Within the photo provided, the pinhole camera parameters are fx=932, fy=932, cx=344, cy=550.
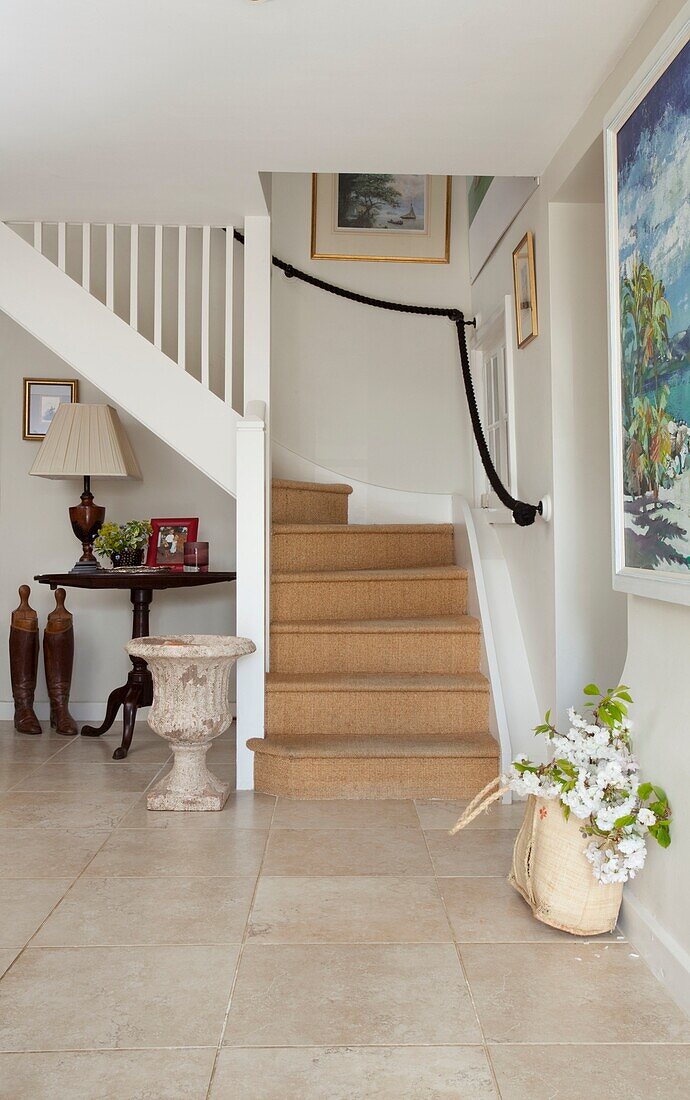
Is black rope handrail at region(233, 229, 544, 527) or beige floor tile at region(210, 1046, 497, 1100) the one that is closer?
beige floor tile at region(210, 1046, 497, 1100)

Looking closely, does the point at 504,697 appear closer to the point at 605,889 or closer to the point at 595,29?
the point at 605,889

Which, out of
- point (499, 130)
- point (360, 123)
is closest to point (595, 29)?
point (499, 130)

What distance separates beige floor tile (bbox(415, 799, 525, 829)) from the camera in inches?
124

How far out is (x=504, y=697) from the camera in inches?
143

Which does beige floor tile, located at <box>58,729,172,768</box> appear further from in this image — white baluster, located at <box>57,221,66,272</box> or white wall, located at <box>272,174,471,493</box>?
white baluster, located at <box>57,221,66,272</box>

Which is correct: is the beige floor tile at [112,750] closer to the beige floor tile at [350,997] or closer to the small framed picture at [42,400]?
the small framed picture at [42,400]

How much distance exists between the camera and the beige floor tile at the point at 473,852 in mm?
2725

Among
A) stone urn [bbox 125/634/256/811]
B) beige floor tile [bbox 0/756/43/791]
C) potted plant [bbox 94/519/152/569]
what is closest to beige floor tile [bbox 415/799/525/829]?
stone urn [bbox 125/634/256/811]

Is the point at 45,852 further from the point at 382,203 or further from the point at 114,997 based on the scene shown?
the point at 382,203

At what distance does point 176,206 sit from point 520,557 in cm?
198

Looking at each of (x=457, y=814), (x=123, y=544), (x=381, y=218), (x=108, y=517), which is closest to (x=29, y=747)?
(x=123, y=544)

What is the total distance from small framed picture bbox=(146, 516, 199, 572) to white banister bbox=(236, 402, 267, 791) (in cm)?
98

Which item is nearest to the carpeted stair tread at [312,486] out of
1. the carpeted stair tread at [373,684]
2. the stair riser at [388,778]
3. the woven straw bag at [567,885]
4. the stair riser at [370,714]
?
the carpeted stair tread at [373,684]

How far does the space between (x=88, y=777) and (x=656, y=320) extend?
2.86 metres
